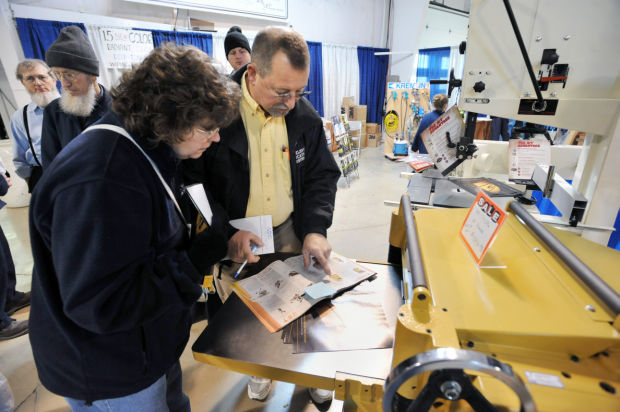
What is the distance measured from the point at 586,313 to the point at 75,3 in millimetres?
6052

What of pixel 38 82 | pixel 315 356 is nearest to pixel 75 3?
pixel 38 82

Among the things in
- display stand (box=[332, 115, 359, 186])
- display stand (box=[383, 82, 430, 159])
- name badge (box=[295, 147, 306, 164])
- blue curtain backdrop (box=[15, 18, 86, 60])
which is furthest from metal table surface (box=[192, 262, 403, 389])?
display stand (box=[383, 82, 430, 159])

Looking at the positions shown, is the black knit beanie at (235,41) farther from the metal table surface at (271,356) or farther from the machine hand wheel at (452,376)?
the machine hand wheel at (452,376)

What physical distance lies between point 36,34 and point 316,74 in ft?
15.5

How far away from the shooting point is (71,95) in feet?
6.19

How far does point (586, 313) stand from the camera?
2.19ft

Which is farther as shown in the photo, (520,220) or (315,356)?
(520,220)

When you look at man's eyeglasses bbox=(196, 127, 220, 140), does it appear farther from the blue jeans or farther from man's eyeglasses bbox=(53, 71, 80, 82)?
man's eyeglasses bbox=(53, 71, 80, 82)

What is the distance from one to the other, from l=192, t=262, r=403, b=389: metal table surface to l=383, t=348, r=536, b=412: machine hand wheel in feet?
0.87

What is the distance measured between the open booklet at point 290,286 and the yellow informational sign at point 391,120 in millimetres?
6139

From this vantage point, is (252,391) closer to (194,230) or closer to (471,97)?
(194,230)

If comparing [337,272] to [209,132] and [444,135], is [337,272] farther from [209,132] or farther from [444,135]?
[444,135]

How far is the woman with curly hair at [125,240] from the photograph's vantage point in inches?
25.8

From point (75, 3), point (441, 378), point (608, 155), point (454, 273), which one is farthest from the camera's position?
point (75, 3)
